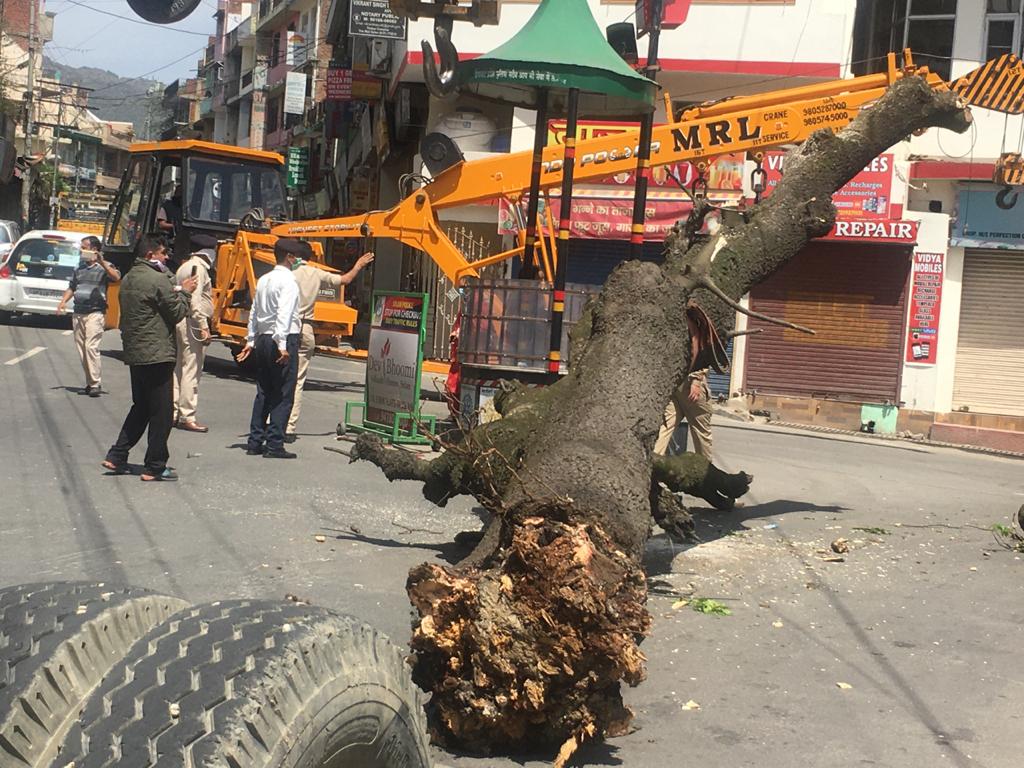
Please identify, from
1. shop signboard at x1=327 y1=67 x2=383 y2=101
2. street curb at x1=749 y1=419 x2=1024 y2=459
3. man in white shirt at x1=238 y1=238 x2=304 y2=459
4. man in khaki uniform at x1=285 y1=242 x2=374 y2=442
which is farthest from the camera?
shop signboard at x1=327 y1=67 x2=383 y2=101

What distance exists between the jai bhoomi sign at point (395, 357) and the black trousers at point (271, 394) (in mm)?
1221

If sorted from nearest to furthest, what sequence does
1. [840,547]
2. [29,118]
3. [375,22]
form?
[840,547]
[375,22]
[29,118]

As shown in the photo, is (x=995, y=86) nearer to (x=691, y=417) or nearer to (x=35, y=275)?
(x=691, y=417)

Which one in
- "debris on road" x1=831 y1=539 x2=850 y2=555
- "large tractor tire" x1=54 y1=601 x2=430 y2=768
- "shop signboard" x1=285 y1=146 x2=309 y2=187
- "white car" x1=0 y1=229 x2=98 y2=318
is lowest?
"debris on road" x1=831 y1=539 x2=850 y2=555

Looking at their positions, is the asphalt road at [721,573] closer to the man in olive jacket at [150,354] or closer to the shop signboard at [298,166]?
the man in olive jacket at [150,354]

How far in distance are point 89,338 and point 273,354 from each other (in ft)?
14.4

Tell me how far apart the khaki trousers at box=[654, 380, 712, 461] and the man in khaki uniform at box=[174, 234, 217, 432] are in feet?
15.9

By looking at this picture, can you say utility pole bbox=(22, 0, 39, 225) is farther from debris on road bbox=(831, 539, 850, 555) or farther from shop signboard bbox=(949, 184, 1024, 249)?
debris on road bbox=(831, 539, 850, 555)

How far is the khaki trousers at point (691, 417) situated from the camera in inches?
410

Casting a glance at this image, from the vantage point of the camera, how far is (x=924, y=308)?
20891mm

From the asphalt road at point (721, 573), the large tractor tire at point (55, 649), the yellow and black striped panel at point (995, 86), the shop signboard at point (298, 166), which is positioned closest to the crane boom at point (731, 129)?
the yellow and black striped panel at point (995, 86)

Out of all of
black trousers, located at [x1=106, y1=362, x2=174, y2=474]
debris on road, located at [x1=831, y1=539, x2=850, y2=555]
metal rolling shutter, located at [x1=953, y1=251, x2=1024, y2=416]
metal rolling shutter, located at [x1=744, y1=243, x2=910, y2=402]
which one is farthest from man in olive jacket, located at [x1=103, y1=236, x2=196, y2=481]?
metal rolling shutter, located at [x1=953, y1=251, x2=1024, y2=416]

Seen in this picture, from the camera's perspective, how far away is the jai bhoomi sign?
11.9m

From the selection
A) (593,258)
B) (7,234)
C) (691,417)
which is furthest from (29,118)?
(691,417)
